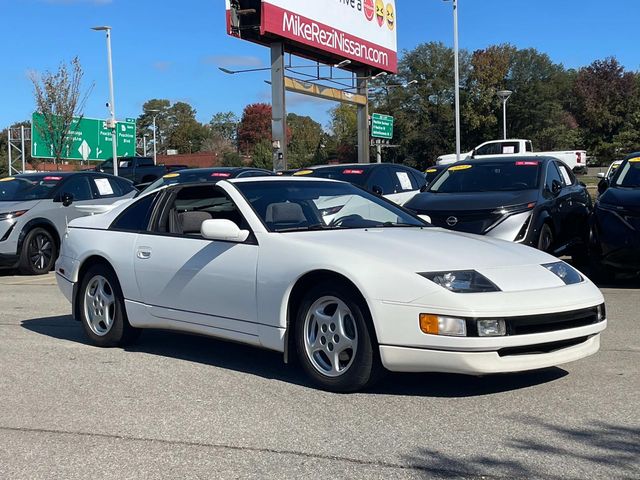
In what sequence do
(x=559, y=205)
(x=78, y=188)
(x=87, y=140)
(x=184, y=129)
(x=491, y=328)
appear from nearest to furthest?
1. (x=491, y=328)
2. (x=559, y=205)
3. (x=78, y=188)
4. (x=87, y=140)
5. (x=184, y=129)

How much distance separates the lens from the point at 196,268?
5707mm

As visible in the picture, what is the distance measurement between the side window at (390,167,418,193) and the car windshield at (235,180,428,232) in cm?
640

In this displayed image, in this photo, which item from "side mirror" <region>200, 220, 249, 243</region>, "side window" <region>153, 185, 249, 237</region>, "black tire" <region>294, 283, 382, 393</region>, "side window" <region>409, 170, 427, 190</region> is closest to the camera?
"black tire" <region>294, 283, 382, 393</region>

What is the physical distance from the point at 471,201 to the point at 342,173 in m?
3.38

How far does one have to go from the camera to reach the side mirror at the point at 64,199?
12875 millimetres

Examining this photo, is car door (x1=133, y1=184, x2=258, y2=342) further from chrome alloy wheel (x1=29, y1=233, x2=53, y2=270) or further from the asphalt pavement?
chrome alloy wheel (x1=29, y1=233, x2=53, y2=270)

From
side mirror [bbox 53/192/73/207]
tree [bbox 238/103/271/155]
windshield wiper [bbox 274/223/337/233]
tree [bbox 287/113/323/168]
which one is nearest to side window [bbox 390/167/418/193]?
side mirror [bbox 53/192/73/207]

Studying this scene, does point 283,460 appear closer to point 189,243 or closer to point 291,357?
point 291,357

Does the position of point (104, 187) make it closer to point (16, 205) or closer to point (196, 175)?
point (16, 205)

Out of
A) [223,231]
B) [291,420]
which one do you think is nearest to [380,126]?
[223,231]

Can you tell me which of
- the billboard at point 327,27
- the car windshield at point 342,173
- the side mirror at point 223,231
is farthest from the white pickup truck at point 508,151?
the side mirror at point 223,231

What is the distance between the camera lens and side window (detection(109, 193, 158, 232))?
255 inches

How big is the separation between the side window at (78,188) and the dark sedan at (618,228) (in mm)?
8442

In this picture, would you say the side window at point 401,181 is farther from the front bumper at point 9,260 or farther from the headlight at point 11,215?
the front bumper at point 9,260
